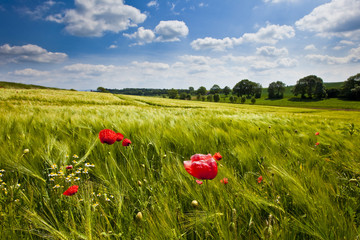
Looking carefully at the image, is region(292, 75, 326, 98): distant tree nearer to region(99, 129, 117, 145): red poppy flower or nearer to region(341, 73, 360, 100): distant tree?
region(341, 73, 360, 100): distant tree

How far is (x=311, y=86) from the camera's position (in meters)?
74.4

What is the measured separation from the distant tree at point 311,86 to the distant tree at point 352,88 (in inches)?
303

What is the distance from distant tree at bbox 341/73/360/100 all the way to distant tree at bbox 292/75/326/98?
25.3ft

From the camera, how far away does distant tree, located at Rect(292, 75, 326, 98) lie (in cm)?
7262

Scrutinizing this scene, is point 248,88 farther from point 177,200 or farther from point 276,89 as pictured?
point 177,200

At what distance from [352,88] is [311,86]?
14.0m

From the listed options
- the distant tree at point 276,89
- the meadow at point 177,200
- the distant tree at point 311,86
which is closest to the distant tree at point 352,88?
the distant tree at point 311,86

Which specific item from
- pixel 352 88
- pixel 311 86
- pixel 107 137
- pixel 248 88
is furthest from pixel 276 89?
pixel 107 137

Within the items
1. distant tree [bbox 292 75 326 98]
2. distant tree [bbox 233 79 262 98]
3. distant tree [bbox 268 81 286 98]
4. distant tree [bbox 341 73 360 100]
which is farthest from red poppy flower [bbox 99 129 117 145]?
distant tree [bbox 233 79 262 98]

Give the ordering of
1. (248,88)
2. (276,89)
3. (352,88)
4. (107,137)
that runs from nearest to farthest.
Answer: (107,137) < (352,88) < (276,89) < (248,88)

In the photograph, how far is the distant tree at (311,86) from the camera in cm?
7262

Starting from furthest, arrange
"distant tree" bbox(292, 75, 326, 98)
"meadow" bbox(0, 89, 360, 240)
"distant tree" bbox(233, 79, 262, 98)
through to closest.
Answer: "distant tree" bbox(233, 79, 262, 98)
"distant tree" bbox(292, 75, 326, 98)
"meadow" bbox(0, 89, 360, 240)

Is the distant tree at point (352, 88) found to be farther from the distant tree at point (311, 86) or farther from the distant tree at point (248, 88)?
the distant tree at point (248, 88)

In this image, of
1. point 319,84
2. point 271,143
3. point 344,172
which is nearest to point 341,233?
point 344,172
